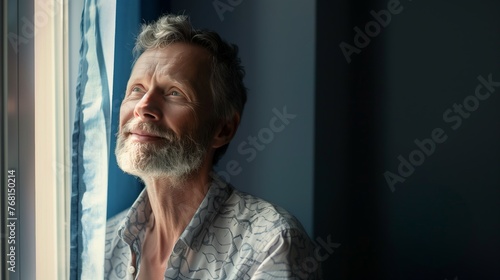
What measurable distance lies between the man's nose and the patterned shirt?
8.2 inches

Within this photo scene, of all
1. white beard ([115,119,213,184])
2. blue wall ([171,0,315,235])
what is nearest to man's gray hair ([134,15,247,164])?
white beard ([115,119,213,184])

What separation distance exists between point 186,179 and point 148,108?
185mm

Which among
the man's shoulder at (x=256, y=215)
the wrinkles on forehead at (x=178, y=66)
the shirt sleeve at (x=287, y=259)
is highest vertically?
the wrinkles on forehead at (x=178, y=66)

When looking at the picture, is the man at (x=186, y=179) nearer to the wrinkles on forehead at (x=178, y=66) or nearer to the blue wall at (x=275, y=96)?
the wrinkles on forehead at (x=178, y=66)

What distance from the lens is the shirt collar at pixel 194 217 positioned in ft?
4.52

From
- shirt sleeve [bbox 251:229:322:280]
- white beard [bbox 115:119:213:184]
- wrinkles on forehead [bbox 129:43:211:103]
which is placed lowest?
shirt sleeve [bbox 251:229:322:280]

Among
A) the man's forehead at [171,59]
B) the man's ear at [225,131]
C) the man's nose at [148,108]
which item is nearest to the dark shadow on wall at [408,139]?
the man's ear at [225,131]

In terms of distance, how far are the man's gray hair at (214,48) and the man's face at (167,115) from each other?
2 cm

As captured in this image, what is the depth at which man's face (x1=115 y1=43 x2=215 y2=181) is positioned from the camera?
4.45 ft

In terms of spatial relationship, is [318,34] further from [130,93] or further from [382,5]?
[130,93]

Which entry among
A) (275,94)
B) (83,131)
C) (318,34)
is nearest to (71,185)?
(83,131)

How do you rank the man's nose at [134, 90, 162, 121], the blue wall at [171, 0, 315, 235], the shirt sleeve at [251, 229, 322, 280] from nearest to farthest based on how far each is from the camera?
the shirt sleeve at [251, 229, 322, 280] < the man's nose at [134, 90, 162, 121] < the blue wall at [171, 0, 315, 235]

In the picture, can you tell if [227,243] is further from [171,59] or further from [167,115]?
[171,59]

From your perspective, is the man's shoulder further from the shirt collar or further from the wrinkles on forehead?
the wrinkles on forehead
